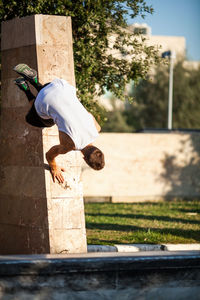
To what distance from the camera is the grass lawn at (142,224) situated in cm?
869

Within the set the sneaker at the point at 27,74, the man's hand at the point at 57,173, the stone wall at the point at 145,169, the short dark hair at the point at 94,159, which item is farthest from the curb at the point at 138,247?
the stone wall at the point at 145,169

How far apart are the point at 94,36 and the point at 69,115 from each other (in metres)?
5.82

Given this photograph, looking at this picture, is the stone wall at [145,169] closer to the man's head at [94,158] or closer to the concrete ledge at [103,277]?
the man's head at [94,158]

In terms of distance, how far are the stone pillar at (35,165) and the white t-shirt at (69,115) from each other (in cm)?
122

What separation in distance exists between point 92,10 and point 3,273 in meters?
7.23

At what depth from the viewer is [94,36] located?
35.1ft

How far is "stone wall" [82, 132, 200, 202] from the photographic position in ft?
55.9

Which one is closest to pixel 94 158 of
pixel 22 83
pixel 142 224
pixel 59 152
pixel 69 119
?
pixel 69 119

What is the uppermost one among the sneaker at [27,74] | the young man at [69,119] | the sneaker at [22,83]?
the sneaker at [27,74]

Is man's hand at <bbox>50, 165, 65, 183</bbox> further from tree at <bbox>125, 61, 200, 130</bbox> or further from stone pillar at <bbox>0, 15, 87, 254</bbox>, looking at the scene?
tree at <bbox>125, 61, 200, 130</bbox>

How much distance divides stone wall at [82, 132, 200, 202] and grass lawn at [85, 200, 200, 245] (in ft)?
7.33

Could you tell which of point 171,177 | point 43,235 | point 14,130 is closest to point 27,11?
point 14,130

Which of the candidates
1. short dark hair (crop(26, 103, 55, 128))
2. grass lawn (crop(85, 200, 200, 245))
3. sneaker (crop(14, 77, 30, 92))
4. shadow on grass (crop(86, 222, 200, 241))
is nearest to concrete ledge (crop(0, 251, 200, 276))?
short dark hair (crop(26, 103, 55, 128))

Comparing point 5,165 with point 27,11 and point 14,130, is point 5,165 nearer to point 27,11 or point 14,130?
point 14,130
